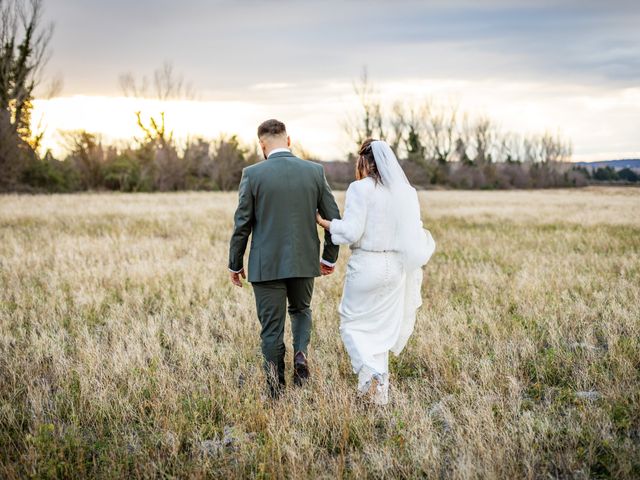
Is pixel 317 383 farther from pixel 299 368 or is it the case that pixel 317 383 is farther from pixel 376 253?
pixel 376 253

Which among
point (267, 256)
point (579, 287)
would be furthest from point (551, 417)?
point (579, 287)

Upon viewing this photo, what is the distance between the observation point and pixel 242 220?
14.5 feet

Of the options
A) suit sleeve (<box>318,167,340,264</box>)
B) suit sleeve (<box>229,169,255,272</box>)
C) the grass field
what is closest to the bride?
suit sleeve (<box>318,167,340,264</box>)

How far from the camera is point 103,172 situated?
1721 inches

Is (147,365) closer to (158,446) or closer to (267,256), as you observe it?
(158,446)

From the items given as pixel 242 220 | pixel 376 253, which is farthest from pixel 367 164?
pixel 242 220

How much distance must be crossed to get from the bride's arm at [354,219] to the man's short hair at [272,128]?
0.86m

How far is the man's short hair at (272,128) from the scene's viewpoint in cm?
449

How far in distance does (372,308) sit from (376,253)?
1.54 feet

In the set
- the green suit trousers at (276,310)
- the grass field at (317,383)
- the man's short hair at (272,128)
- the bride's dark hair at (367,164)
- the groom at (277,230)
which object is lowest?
the grass field at (317,383)

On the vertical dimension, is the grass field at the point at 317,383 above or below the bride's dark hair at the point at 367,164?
below

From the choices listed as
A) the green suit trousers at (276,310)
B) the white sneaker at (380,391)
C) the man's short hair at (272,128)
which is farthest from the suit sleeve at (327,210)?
the white sneaker at (380,391)

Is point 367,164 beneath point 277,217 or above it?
above

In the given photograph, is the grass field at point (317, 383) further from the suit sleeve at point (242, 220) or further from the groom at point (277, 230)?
the suit sleeve at point (242, 220)
